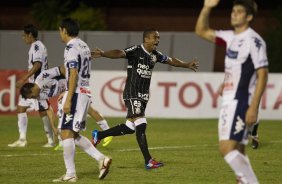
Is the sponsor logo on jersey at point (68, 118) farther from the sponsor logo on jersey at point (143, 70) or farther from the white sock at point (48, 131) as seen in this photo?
the white sock at point (48, 131)

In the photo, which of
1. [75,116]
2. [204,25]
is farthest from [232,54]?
[75,116]

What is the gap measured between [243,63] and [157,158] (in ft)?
17.9

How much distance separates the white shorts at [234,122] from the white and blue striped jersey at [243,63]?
0.28ft

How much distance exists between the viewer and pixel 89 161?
13125 mm

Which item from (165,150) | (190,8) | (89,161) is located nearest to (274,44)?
(190,8)

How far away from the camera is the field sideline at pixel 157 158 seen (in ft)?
36.7

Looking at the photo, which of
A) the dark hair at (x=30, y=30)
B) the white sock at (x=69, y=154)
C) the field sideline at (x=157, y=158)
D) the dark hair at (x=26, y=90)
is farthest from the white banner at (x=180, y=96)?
the white sock at (x=69, y=154)

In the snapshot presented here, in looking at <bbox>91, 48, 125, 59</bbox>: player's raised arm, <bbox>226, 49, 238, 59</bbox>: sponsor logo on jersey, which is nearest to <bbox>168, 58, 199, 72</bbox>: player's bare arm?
<bbox>91, 48, 125, 59</bbox>: player's raised arm

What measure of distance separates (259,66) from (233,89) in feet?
1.32

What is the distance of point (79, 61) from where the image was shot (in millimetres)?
10625

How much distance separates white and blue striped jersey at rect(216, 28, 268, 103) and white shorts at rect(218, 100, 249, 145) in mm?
86

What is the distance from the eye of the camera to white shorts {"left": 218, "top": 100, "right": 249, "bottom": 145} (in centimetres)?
847

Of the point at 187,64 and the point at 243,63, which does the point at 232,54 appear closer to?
the point at 243,63

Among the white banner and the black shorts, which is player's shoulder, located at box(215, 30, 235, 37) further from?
the white banner
